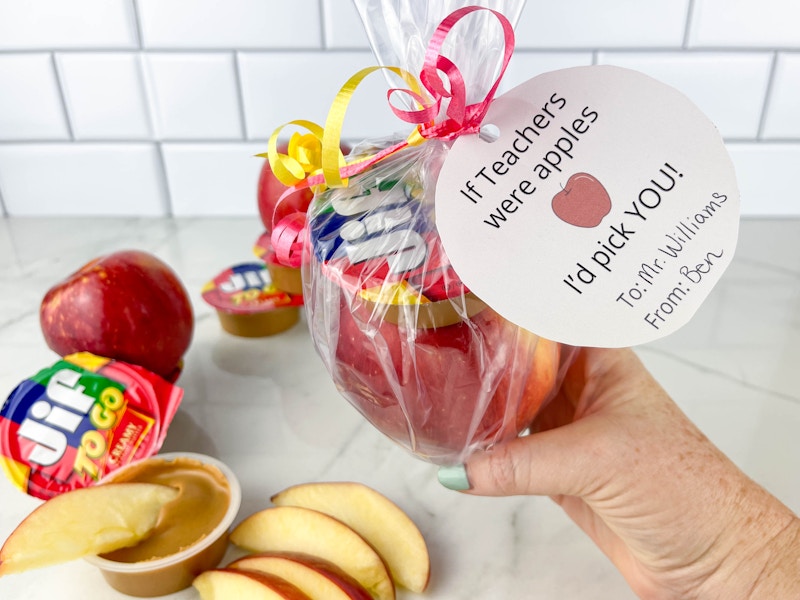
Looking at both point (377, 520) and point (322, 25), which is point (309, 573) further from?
point (322, 25)

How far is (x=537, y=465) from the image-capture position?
0.44m

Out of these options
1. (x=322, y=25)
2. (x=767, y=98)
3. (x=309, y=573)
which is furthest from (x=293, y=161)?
(x=767, y=98)

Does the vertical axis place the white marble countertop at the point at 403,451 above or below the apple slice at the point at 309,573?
below

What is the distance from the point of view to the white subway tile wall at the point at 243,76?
0.92 metres

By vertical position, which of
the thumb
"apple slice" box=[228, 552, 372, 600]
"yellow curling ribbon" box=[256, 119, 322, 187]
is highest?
"yellow curling ribbon" box=[256, 119, 322, 187]

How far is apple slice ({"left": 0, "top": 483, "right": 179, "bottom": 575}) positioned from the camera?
47 cm

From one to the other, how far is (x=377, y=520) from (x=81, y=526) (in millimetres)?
216

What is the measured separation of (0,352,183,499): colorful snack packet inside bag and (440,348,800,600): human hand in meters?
0.28

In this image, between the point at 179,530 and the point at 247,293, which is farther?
the point at 247,293

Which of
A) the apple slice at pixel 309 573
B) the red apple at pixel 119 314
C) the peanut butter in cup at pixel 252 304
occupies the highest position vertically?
the red apple at pixel 119 314

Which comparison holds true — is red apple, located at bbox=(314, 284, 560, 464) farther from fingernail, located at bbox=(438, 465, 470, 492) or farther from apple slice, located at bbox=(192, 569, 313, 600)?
apple slice, located at bbox=(192, 569, 313, 600)

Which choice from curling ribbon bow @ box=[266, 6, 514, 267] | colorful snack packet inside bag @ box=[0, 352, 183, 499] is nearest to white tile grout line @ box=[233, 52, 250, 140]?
colorful snack packet inside bag @ box=[0, 352, 183, 499]

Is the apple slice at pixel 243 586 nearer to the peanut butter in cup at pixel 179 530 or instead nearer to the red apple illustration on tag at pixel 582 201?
the peanut butter in cup at pixel 179 530

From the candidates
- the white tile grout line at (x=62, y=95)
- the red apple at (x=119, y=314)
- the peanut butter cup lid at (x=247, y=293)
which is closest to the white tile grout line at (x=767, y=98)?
the peanut butter cup lid at (x=247, y=293)
